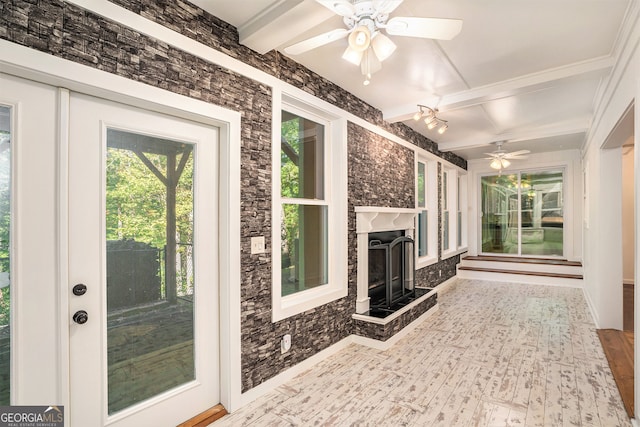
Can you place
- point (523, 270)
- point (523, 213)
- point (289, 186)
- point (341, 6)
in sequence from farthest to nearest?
1. point (523, 213)
2. point (523, 270)
3. point (289, 186)
4. point (341, 6)

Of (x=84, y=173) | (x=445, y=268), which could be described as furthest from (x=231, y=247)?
(x=445, y=268)

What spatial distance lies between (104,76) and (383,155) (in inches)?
123

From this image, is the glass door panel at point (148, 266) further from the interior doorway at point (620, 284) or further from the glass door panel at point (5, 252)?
the interior doorway at point (620, 284)

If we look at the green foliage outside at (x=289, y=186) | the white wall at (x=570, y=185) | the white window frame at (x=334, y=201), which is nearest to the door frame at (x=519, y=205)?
the white wall at (x=570, y=185)

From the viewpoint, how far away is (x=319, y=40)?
6.11ft

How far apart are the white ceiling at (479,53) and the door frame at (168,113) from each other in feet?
2.19

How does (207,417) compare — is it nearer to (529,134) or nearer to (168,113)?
(168,113)

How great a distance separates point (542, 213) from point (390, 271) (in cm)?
551

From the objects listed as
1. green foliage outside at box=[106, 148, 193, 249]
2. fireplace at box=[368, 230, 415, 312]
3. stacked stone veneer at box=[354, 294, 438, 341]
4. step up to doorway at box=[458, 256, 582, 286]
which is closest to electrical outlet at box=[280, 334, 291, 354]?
stacked stone veneer at box=[354, 294, 438, 341]

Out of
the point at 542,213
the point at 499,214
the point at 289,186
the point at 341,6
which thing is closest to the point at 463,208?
the point at 499,214

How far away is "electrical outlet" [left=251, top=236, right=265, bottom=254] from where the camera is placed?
2375 millimetres

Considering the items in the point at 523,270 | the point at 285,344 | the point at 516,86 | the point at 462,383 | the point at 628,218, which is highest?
the point at 516,86

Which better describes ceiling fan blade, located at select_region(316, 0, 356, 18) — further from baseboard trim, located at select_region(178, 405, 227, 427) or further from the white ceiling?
baseboard trim, located at select_region(178, 405, 227, 427)

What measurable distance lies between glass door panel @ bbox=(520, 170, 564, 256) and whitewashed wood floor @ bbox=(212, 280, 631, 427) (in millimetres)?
3767
